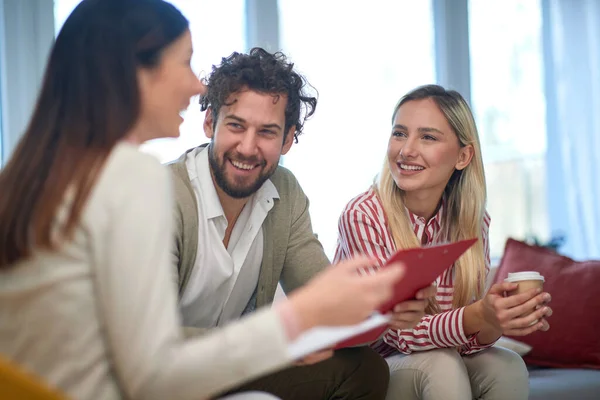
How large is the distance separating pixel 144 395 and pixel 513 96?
3.68 meters

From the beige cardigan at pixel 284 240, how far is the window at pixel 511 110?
2.32 meters

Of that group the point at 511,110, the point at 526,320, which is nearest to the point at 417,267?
the point at 526,320

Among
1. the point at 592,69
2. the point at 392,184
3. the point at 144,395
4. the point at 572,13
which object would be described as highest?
the point at 572,13

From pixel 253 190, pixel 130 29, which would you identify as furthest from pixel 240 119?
pixel 130 29

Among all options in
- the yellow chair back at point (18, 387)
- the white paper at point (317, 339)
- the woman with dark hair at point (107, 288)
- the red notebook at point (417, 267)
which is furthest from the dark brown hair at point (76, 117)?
the red notebook at point (417, 267)

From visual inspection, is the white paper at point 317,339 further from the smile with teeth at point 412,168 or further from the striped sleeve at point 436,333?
the smile with teeth at point 412,168

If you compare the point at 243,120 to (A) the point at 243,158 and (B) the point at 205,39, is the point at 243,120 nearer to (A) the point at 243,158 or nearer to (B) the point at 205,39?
(A) the point at 243,158

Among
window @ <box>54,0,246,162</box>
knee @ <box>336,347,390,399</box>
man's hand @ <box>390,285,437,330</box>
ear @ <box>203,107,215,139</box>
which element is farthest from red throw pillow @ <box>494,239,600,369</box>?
window @ <box>54,0,246,162</box>

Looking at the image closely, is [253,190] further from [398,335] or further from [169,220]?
[169,220]

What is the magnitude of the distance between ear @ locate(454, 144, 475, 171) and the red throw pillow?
0.73 metres

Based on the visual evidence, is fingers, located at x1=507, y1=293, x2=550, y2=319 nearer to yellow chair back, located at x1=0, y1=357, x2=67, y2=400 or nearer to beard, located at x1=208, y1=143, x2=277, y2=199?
beard, located at x1=208, y1=143, x2=277, y2=199

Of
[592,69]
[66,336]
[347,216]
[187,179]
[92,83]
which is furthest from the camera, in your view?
[592,69]

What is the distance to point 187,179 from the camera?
1.99m

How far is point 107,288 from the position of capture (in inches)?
38.0
